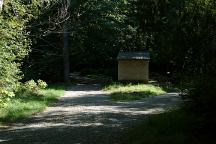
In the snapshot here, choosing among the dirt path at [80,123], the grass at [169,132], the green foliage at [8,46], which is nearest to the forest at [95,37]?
the dirt path at [80,123]

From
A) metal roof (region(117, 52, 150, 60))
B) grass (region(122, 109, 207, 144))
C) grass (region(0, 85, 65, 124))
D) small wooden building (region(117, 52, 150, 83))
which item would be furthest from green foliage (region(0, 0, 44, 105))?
small wooden building (region(117, 52, 150, 83))

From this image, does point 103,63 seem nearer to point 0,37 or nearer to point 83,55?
point 83,55

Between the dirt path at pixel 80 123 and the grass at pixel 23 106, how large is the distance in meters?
0.47

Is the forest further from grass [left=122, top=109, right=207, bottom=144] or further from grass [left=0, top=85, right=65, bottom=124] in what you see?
grass [left=122, top=109, right=207, bottom=144]

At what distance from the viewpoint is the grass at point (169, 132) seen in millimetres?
9492

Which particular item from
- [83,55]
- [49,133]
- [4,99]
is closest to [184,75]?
[49,133]

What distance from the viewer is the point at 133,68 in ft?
113

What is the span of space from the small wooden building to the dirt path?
1384 centimetres

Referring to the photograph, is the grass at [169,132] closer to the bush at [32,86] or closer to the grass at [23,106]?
the grass at [23,106]

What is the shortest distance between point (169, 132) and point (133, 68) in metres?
24.1

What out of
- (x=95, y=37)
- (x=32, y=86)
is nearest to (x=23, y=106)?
(x=32, y=86)

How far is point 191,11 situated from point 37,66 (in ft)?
83.7

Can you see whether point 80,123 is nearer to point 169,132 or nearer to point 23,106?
point 23,106

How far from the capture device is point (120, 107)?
1847 cm
